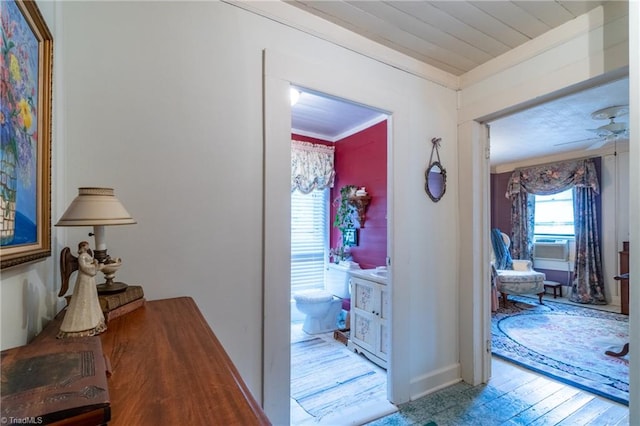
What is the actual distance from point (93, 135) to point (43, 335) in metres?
0.80

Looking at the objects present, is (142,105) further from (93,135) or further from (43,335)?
(43,335)

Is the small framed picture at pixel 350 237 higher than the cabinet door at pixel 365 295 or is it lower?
higher

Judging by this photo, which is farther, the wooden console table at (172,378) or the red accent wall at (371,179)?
the red accent wall at (371,179)

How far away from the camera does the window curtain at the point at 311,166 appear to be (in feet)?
12.4

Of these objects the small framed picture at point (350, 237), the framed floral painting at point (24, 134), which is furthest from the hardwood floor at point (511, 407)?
the framed floral painting at point (24, 134)

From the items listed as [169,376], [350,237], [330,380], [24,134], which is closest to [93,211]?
[24,134]

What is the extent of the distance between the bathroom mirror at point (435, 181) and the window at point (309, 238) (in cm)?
203

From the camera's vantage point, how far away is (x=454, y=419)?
1.86 meters

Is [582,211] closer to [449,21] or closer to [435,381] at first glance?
[435,381]

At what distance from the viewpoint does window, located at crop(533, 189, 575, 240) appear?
520 centimetres

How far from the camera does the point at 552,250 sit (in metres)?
5.33

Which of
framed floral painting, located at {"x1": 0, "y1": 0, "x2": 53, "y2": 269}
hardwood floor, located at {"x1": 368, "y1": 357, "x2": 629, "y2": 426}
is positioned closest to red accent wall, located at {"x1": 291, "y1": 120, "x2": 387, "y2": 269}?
hardwood floor, located at {"x1": 368, "y1": 357, "x2": 629, "y2": 426}

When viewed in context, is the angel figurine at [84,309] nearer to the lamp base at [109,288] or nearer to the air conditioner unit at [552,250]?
the lamp base at [109,288]

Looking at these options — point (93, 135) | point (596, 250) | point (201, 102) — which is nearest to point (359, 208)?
point (201, 102)
